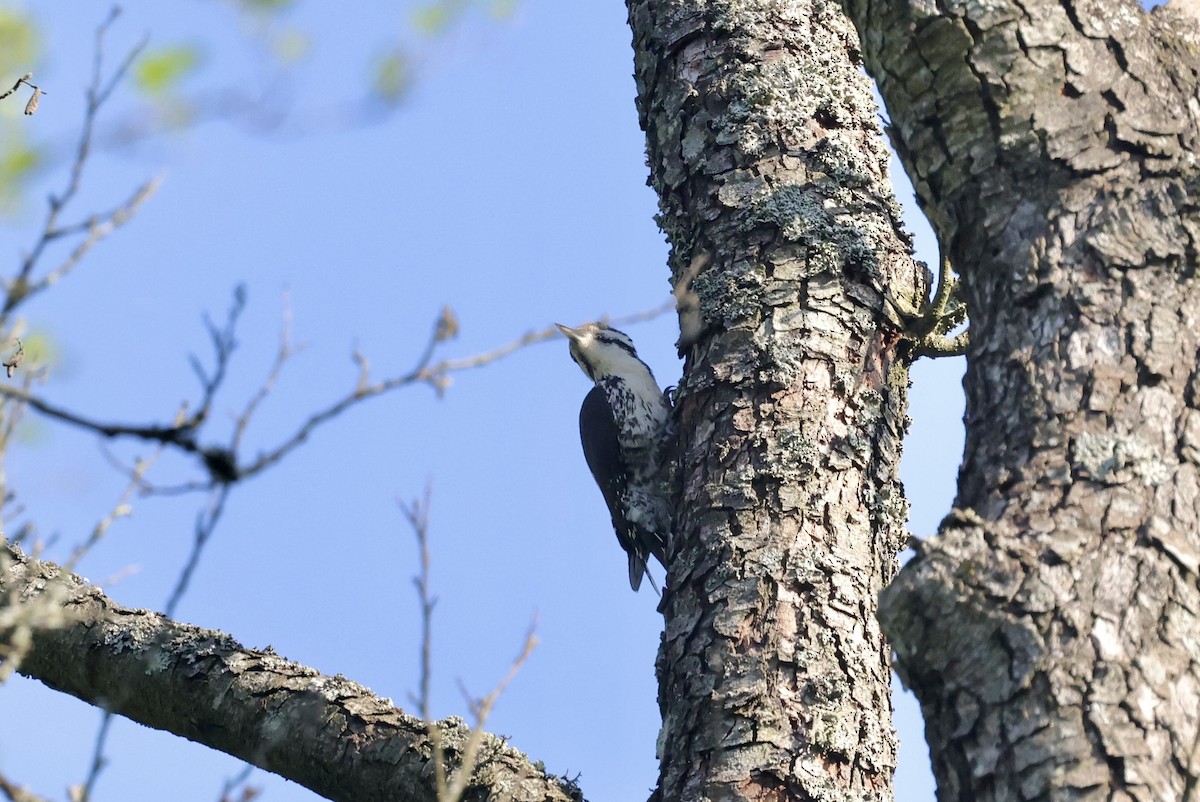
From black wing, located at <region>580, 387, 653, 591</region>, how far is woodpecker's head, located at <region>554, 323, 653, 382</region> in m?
0.32

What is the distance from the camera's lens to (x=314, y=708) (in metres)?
2.96

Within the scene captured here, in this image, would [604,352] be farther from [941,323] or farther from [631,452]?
[941,323]

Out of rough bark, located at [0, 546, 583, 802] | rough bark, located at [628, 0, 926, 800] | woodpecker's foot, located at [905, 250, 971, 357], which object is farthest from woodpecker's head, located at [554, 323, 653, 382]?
rough bark, located at [0, 546, 583, 802]

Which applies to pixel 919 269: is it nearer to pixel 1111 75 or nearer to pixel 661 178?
pixel 661 178

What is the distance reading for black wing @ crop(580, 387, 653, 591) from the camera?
205 inches

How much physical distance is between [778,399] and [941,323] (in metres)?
0.55

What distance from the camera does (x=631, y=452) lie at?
5188 millimetres

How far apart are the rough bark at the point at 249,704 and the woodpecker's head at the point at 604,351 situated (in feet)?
9.31

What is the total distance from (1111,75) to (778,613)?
1298 mm

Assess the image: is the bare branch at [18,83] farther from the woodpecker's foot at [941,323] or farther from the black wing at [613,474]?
the black wing at [613,474]

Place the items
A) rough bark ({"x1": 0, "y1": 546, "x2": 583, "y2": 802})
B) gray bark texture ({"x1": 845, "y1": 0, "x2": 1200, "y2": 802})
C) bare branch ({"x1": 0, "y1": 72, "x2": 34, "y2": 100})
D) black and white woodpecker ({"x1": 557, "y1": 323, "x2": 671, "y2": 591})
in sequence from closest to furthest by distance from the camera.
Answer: gray bark texture ({"x1": 845, "y1": 0, "x2": 1200, "y2": 802}) → bare branch ({"x1": 0, "y1": 72, "x2": 34, "y2": 100}) → rough bark ({"x1": 0, "y1": 546, "x2": 583, "y2": 802}) → black and white woodpecker ({"x1": 557, "y1": 323, "x2": 671, "y2": 591})

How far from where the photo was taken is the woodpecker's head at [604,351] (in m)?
5.72

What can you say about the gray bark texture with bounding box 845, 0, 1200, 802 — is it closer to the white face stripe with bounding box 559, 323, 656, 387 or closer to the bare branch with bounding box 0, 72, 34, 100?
the bare branch with bounding box 0, 72, 34, 100

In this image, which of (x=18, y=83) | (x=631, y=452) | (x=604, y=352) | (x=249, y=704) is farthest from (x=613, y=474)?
(x=18, y=83)
